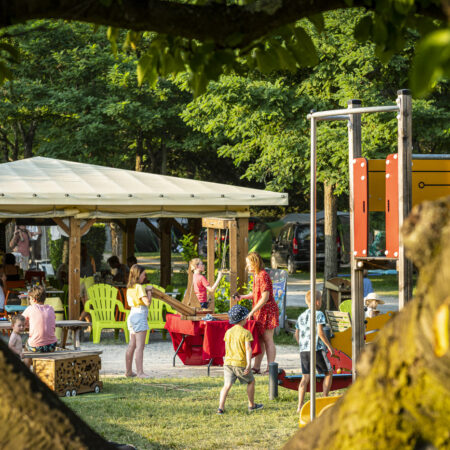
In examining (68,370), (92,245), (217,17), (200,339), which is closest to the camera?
(217,17)

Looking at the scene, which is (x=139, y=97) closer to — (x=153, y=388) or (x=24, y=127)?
(x=24, y=127)

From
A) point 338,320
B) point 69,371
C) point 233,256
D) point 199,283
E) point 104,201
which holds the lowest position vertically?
point 69,371

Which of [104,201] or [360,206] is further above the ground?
[104,201]

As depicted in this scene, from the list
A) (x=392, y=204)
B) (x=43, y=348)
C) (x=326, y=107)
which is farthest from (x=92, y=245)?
(x=392, y=204)

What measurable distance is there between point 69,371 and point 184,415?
1786 millimetres

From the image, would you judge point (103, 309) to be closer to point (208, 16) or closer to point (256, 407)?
point (256, 407)

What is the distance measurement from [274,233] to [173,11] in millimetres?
36643

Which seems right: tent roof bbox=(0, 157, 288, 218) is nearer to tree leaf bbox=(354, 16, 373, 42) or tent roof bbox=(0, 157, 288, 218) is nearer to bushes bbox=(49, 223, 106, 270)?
tree leaf bbox=(354, 16, 373, 42)

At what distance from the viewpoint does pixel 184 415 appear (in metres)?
8.62

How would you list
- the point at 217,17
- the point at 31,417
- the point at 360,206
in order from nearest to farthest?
the point at 31,417
the point at 217,17
the point at 360,206

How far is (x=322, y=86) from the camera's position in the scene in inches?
722

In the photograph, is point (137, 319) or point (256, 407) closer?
point (256, 407)

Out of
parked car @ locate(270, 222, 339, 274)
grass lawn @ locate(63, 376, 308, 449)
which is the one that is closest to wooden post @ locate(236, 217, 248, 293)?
grass lawn @ locate(63, 376, 308, 449)

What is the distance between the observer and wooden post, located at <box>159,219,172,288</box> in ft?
65.5
